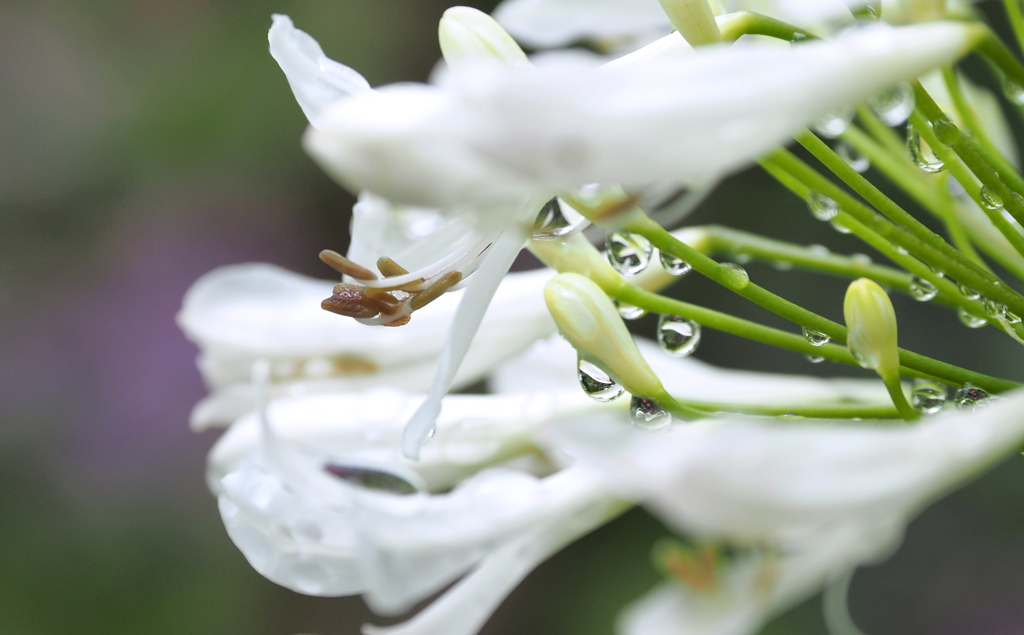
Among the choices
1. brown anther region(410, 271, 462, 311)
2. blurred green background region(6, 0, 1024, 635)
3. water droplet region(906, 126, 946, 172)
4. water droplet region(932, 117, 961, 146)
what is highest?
water droplet region(932, 117, 961, 146)

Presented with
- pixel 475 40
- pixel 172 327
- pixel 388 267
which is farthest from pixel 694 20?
pixel 172 327

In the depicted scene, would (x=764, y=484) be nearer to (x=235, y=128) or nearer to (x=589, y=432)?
(x=589, y=432)

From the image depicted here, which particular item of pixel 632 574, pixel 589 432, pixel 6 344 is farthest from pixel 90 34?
pixel 589 432

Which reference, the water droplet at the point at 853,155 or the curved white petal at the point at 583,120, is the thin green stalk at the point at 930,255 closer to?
the curved white petal at the point at 583,120

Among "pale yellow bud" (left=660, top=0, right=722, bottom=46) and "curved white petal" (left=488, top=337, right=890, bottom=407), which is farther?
"curved white petal" (left=488, top=337, right=890, bottom=407)

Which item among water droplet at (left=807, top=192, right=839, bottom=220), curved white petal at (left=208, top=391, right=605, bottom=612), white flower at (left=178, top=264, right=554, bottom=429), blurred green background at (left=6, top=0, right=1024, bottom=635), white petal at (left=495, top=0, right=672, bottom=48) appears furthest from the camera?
blurred green background at (left=6, top=0, right=1024, bottom=635)

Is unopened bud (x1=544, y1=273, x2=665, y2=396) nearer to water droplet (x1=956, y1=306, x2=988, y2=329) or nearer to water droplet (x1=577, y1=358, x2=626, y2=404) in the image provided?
water droplet (x1=577, y1=358, x2=626, y2=404)

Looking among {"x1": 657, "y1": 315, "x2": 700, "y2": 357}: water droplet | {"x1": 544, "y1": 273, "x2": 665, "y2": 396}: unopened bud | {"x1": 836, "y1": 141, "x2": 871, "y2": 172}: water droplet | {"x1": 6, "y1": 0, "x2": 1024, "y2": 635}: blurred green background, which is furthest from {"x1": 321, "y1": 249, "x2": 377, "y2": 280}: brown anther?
{"x1": 6, "y1": 0, "x2": 1024, "y2": 635}: blurred green background
